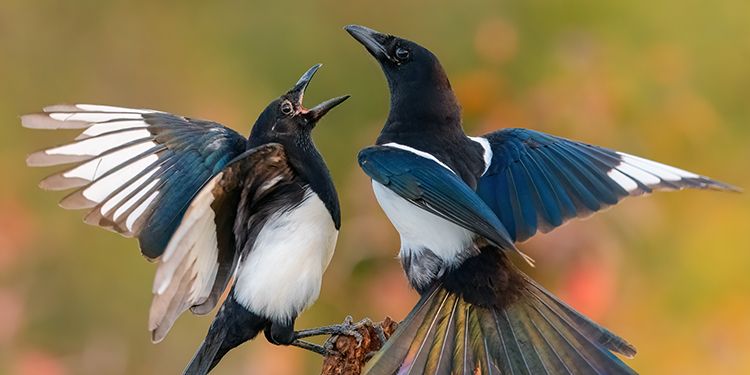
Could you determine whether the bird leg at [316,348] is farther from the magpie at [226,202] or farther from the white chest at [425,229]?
the white chest at [425,229]

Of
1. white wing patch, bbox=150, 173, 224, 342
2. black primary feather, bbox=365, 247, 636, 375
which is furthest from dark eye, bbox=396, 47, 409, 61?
white wing patch, bbox=150, 173, 224, 342

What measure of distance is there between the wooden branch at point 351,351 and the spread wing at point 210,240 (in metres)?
0.27

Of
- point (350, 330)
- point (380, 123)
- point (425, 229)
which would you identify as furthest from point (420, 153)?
point (380, 123)

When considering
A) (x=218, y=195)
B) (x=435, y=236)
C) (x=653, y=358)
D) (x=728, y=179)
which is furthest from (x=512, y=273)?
(x=728, y=179)

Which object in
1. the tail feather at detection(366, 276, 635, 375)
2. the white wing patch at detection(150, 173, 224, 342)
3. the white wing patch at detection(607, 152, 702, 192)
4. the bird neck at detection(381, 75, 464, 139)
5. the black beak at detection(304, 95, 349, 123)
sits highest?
the white wing patch at detection(607, 152, 702, 192)

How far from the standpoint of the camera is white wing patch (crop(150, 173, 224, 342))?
2121 mm

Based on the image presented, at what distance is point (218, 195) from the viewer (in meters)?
2.35

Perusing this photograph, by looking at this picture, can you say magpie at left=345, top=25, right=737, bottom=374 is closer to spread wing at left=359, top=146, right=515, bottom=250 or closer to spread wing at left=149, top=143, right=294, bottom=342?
spread wing at left=359, top=146, right=515, bottom=250

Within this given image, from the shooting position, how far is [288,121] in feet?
8.52

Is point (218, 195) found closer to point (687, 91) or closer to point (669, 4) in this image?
point (687, 91)

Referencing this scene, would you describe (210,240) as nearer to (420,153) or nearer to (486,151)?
(420,153)

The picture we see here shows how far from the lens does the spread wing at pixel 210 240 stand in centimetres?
216

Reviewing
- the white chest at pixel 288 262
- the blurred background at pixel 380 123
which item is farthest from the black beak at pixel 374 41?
the blurred background at pixel 380 123

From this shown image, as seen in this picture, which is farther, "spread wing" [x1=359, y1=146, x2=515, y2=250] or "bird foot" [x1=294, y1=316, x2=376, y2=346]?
"bird foot" [x1=294, y1=316, x2=376, y2=346]
